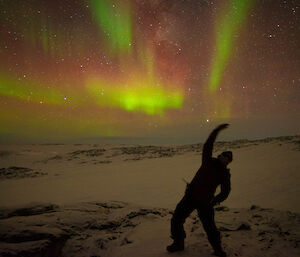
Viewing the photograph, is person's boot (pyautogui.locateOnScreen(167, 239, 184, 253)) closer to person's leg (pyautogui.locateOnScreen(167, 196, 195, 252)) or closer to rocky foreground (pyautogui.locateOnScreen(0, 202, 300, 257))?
person's leg (pyautogui.locateOnScreen(167, 196, 195, 252))

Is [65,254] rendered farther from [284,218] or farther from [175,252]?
[284,218]

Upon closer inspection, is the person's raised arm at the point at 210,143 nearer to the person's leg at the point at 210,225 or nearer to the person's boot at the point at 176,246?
the person's leg at the point at 210,225

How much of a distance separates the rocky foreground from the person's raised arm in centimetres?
164

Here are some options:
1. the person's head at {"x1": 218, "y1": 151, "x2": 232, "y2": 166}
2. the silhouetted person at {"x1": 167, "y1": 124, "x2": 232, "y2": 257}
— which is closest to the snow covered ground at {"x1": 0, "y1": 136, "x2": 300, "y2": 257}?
the silhouetted person at {"x1": 167, "y1": 124, "x2": 232, "y2": 257}

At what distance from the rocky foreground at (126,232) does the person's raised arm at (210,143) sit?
164 cm

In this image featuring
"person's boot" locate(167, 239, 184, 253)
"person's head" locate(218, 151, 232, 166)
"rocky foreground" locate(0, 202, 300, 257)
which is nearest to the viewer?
"person's head" locate(218, 151, 232, 166)

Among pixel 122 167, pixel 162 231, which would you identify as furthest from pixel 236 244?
pixel 122 167

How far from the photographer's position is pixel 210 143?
169 inches

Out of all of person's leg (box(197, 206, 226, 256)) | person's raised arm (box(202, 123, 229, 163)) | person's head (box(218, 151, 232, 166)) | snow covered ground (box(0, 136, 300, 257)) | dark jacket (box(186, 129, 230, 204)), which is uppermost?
person's raised arm (box(202, 123, 229, 163))

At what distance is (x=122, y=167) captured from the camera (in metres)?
19.1

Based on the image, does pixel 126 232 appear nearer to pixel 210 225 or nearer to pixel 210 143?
pixel 210 225

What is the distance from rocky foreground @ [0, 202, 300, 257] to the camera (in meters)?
4.55

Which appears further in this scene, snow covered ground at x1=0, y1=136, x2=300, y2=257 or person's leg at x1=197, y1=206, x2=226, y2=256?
snow covered ground at x1=0, y1=136, x2=300, y2=257

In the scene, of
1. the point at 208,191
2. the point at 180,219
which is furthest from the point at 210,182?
the point at 180,219
